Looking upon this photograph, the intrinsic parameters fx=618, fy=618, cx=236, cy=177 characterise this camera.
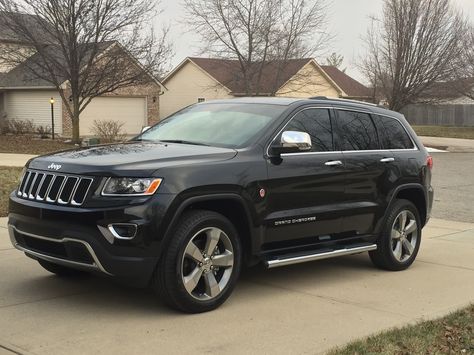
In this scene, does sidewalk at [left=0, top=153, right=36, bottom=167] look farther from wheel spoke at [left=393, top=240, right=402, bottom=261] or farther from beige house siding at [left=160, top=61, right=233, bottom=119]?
beige house siding at [left=160, top=61, right=233, bottom=119]

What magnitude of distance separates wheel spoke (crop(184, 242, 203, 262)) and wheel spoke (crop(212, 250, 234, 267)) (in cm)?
16

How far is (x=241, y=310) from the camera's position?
518 cm

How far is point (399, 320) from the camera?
5062mm

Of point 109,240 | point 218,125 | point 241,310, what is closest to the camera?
point 109,240

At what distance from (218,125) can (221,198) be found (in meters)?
1.12

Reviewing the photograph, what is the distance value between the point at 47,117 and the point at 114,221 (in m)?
30.8

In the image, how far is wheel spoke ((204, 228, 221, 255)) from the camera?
16.5ft

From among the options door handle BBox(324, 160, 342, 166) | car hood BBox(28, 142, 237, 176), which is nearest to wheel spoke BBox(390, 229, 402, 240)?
door handle BBox(324, 160, 342, 166)

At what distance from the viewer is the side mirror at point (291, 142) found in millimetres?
5473

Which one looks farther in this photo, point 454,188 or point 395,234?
point 454,188

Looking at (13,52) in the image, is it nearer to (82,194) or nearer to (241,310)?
(82,194)

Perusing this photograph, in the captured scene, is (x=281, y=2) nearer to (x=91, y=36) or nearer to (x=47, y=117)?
(x=91, y=36)

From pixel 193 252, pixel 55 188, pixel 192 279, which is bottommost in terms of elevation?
pixel 192 279

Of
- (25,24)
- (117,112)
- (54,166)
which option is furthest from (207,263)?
(117,112)
